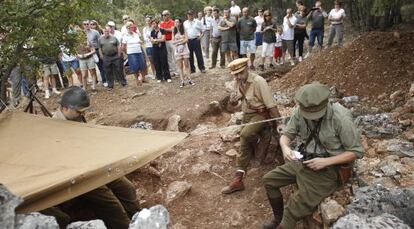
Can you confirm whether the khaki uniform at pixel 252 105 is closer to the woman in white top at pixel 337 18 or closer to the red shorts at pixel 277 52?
the red shorts at pixel 277 52

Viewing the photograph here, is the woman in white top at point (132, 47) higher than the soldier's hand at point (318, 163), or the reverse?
the soldier's hand at point (318, 163)

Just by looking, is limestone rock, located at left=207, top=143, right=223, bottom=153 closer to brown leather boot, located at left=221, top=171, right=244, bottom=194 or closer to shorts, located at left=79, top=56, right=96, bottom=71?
brown leather boot, located at left=221, top=171, right=244, bottom=194

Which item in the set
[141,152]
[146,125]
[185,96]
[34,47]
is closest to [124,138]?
[141,152]

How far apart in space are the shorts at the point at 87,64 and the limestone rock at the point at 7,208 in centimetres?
815

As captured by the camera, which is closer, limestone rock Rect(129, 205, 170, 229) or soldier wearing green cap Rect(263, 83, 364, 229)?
limestone rock Rect(129, 205, 170, 229)

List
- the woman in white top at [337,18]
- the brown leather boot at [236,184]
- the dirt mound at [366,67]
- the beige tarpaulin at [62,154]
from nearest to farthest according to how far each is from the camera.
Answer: the beige tarpaulin at [62,154] < the brown leather boot at [236,184] < the dirt mound at [366,67] < the woman in white top at [337,18]

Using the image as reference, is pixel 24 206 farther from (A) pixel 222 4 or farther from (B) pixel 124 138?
(A) pixel 222 4

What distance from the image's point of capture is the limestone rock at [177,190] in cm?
586

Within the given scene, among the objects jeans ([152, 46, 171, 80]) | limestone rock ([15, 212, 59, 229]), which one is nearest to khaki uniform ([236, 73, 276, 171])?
limestone rock ([15, 212, 59, 229])

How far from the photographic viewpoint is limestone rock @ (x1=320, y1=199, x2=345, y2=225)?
12.7 ft

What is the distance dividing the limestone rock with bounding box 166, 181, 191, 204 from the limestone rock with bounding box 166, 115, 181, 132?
9.11 feet

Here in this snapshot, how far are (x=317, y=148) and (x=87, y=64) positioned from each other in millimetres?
8515

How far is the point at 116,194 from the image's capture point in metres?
5.35

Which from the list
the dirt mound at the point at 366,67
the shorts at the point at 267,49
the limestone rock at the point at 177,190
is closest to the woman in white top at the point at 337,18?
the dirt mound at the point at 366,67
